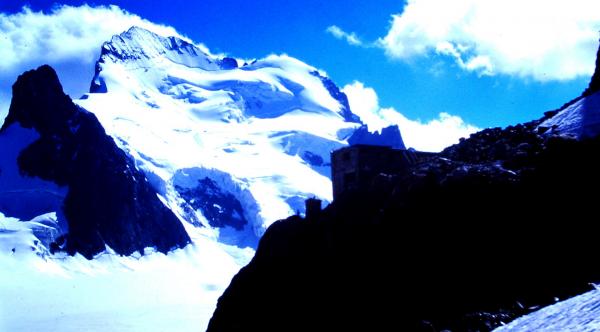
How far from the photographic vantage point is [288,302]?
42594 mm

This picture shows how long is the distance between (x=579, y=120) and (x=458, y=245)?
38.7 feet

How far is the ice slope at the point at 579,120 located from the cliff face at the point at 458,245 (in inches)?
53.7

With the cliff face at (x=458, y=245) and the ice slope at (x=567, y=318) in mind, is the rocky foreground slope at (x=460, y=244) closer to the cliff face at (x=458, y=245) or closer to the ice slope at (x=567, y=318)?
the cliff face at (x=458, y=245)

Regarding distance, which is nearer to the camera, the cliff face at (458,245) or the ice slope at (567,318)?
the ice slope at (567,318)

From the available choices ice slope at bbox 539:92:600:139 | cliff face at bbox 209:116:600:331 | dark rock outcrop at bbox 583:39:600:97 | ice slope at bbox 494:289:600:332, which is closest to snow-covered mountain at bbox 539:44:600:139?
ice slope at bbox 539:92:600:139

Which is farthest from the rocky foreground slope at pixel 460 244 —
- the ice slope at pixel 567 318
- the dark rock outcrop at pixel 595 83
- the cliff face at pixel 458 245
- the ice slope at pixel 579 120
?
the ice slope at pixel 567 318

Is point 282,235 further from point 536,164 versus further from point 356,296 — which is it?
point 536,164

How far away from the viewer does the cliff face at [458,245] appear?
30.6m

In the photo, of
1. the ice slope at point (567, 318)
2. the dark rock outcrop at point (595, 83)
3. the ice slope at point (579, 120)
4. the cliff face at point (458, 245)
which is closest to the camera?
the ice slope at point (567, 318)

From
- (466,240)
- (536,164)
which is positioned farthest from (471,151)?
(466,240)

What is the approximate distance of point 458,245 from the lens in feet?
112

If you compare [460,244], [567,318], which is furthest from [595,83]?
[567,318]

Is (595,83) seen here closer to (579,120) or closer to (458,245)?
(579,120)

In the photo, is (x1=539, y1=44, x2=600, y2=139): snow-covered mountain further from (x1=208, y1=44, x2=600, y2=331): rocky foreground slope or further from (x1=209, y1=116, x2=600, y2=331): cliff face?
(x1=209, y1=116, x2=600, y2=331): cliff face
